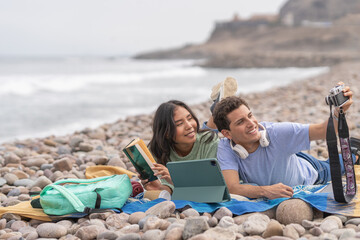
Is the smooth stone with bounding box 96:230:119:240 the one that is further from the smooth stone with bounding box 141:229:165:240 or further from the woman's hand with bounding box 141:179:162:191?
the woman's hand with bounding box 141:179:162:191

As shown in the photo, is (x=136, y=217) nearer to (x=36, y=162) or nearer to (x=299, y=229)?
(x=299, y=229)

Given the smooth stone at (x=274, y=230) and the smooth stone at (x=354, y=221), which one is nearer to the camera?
the smooth stone at (x=274, y=230)

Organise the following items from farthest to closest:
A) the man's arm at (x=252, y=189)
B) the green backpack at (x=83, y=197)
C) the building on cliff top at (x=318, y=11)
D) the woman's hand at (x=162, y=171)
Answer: the building on cliff top at (x=318, y=11)
the woman's hand at (x=162, y=171)
the green backpack at (x=83, y=197)
the man's arm at (x=252, y=189)

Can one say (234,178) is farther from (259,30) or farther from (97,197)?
(259,30)

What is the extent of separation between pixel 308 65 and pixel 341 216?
1431 inches

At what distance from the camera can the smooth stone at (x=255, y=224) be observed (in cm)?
240

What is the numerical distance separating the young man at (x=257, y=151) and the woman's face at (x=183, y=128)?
0.23 m

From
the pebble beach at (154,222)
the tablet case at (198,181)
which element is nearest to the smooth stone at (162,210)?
the pebble beach at (154,222)

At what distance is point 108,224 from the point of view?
2.76 meters

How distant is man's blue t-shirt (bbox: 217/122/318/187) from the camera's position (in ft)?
9.55

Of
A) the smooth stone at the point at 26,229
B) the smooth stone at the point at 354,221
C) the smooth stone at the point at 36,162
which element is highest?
the smooth stone at the point at 36,162

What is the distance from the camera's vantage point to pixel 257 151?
304 centimetres

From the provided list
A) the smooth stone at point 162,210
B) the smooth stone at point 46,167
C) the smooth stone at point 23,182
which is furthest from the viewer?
the smooth stone at point 46,167

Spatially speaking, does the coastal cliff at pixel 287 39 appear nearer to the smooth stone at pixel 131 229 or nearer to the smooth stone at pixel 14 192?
the smooth stone at pixel 14 192
